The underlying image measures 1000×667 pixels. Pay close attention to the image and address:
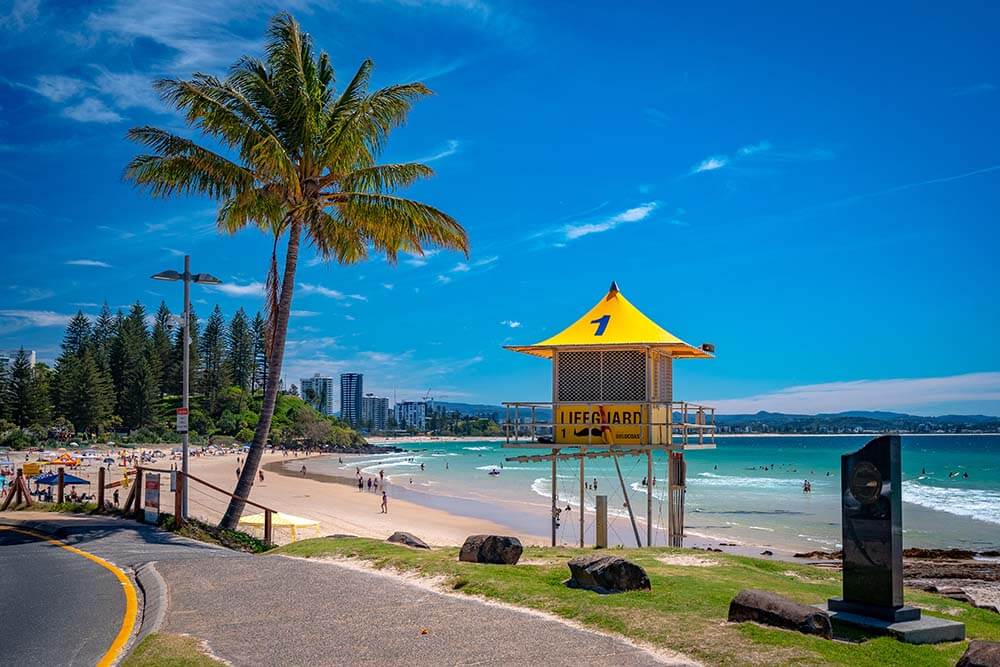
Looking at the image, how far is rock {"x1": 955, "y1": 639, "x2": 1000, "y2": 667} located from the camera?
6.54 m

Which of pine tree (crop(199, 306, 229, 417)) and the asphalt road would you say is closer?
the asphalt road

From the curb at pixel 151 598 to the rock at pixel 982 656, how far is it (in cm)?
746

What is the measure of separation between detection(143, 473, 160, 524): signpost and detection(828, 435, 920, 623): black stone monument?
14.2 m

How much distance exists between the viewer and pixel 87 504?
21.0 metres

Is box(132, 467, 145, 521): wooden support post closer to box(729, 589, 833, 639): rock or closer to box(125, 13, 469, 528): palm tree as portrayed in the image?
box(125, 13, 469, 528): palm tree

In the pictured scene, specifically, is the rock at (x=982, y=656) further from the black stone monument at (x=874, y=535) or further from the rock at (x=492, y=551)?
the rock at (x=492, y=551)

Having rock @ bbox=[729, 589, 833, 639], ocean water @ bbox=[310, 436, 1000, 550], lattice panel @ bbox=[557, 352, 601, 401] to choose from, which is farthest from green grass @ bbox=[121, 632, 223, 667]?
ocean water @ bbox=[310, 436, 1000, 550]

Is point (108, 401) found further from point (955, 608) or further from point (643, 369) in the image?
point (955, 608)

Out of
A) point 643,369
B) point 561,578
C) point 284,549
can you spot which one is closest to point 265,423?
point 284,549

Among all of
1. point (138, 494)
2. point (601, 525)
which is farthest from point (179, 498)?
point (601, 525)

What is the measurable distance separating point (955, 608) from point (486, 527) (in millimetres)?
29140

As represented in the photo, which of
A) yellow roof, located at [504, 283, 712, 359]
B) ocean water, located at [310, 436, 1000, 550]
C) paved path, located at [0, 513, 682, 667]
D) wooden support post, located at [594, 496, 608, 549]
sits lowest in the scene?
ocean water, located at [310, 436, 1000, 550]

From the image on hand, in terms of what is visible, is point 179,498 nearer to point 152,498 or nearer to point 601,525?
point 152,498

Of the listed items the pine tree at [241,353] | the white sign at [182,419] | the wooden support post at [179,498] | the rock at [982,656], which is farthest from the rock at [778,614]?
the pine tree at [241,353]
